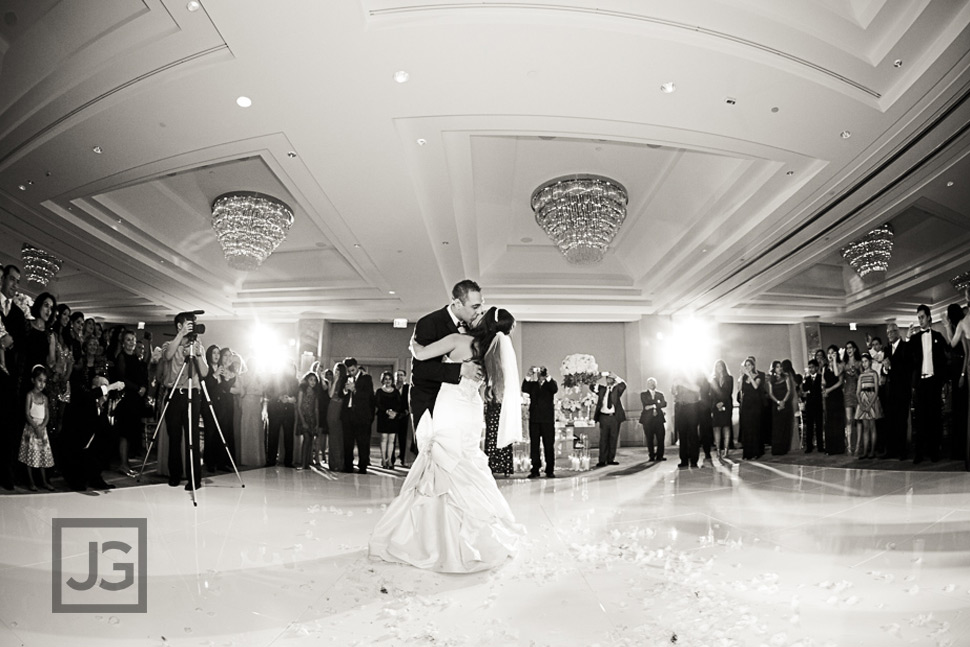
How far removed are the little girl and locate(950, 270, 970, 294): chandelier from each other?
12084 millimetres

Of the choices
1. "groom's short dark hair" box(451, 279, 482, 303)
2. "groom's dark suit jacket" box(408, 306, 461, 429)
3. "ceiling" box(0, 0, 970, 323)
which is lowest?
"groom's dark suit jacket" box(408, 306, 461, 429)

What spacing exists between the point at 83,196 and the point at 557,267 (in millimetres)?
7935

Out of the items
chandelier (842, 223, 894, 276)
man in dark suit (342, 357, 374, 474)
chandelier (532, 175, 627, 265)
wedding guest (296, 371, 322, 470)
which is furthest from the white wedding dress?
chandelier (842, 223, 894, 276)

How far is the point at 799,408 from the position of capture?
33.6ft

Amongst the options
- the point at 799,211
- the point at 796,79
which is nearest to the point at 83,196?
the point at 796,79

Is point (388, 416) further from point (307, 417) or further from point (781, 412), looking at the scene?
point (781, 412)

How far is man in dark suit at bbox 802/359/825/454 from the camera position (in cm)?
952

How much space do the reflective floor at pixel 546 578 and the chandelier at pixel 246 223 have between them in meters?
3.81

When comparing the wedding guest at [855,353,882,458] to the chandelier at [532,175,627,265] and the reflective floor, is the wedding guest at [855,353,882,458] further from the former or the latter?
the chandelier at [532,175,627,265]

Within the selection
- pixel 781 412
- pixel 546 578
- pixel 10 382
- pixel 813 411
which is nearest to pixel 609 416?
pixel 781 412

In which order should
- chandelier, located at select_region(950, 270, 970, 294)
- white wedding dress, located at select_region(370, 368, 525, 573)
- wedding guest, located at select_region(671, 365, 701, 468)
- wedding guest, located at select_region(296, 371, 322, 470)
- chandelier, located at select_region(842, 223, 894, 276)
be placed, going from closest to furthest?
white wedding dress, located at select_region(370, 368, 525, 573) < wedding guest, located at select_region(671, 365, 701, 468) < chandelier, located at select_region(842, 223, 894, 276) < chandelier, located at select_region(950, 270, 970, 294) < wedding guest, located at select_region(296, 371, 322, 470)

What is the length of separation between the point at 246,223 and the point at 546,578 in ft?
21.9

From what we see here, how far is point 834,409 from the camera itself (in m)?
9.05

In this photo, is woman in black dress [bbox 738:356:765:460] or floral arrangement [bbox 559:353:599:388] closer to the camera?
woman in black dress [bbox 738:356:765:460]
